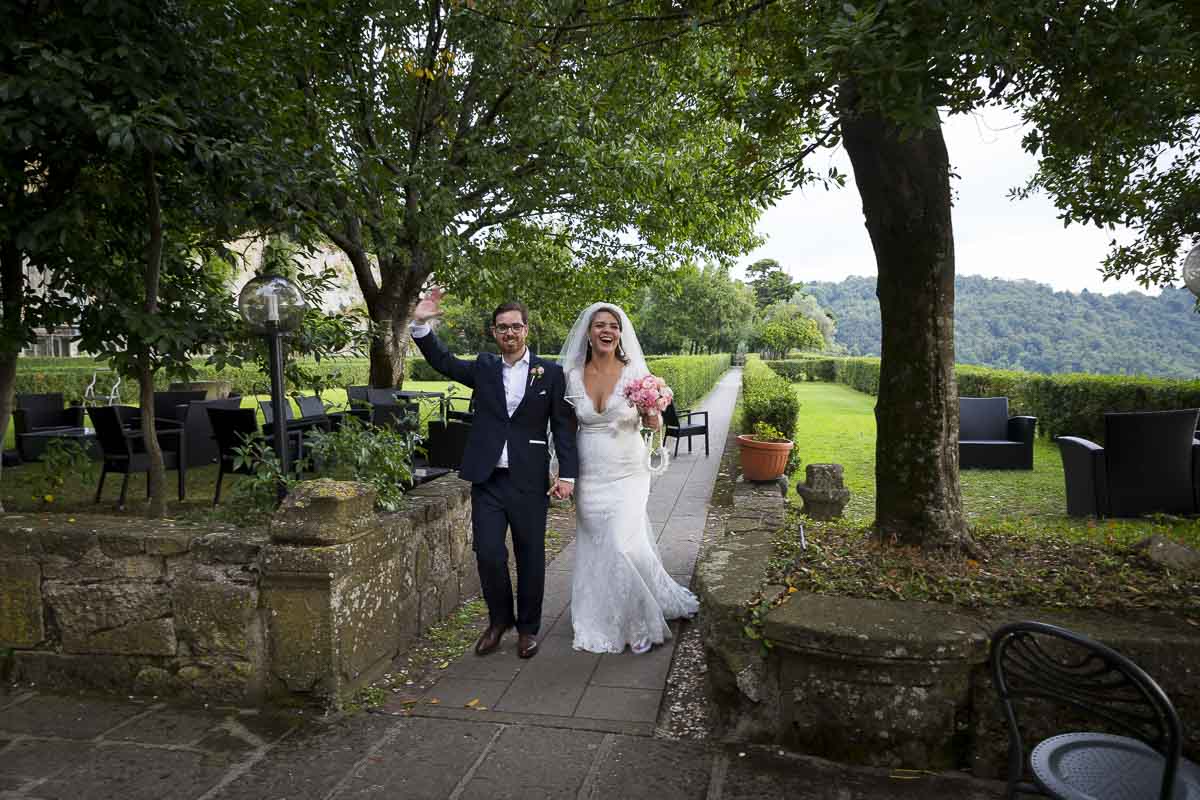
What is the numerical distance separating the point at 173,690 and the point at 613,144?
24.8ft

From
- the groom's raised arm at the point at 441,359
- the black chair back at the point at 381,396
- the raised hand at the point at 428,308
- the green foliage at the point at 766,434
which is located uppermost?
the raised hand at the point at 428,308

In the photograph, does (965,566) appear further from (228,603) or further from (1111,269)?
(1111,269)

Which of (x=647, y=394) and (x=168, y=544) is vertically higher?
(x=647, y=394)

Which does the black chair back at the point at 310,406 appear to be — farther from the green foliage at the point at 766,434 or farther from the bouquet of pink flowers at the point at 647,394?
the bouquet of pink flowers at the point at 647,394

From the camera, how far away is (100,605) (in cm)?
348

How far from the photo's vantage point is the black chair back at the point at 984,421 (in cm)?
1048

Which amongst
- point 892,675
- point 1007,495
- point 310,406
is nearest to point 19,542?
point 892,675

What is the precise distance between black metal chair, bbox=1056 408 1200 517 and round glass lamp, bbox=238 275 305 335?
7075 mm

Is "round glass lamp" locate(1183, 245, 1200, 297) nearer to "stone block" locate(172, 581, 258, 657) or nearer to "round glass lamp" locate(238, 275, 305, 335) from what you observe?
"round glass lamp" locate(238, 275, 305, 335)

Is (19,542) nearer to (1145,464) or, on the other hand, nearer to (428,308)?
(428,308)

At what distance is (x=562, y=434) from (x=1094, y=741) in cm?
273

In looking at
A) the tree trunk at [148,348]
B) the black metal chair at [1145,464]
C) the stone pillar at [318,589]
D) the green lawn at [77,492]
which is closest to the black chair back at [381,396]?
the green lawn at [77,492]

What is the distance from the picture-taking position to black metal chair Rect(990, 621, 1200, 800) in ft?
5.44

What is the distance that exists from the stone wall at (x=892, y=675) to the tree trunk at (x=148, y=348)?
159 inches
